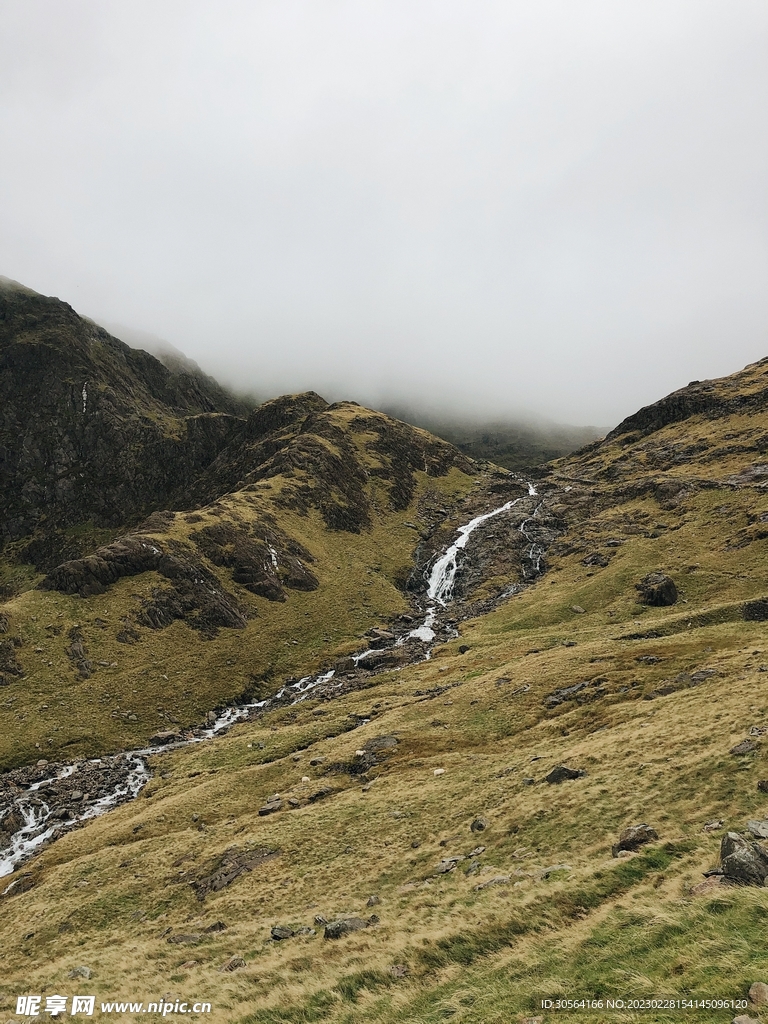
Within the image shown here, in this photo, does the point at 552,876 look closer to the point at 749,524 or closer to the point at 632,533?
the point at 749,524

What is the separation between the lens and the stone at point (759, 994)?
9.76 metres

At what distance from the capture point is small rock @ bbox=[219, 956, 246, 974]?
20.8 meters

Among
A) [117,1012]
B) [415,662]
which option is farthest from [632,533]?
[117,1012]

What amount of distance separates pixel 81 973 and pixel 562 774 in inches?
991

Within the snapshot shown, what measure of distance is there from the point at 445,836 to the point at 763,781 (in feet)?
50.5

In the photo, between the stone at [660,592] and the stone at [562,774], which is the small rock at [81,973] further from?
the stone at [660,592]

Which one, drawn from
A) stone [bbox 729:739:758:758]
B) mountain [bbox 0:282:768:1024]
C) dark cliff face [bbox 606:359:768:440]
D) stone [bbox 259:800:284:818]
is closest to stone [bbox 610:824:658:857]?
mountain [bbox 0:282:768:1024]

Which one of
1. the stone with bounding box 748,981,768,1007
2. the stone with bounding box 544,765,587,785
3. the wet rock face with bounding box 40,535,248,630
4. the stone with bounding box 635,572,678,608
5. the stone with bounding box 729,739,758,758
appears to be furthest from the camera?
the wet rock face with bounding box 40,535,248,630

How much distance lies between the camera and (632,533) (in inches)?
4505

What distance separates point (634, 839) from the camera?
20609 millimetres

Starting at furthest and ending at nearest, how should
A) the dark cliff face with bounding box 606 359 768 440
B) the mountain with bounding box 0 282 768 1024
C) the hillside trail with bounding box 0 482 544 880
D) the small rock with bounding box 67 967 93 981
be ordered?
the dark cliff face with bounding box 606 359 768 440
the hillside trail with bounding box 0 482 544 880
the small rock with bounding box 67 967 93 981
the mountain with bounding box 0 282 768 1024

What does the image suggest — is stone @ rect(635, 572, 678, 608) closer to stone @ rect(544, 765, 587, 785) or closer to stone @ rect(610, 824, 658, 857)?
stone @ rect(544, 765, 587, 785)

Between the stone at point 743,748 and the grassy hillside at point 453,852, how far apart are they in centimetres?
61

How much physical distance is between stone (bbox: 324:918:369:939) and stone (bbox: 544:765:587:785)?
45.2ft
